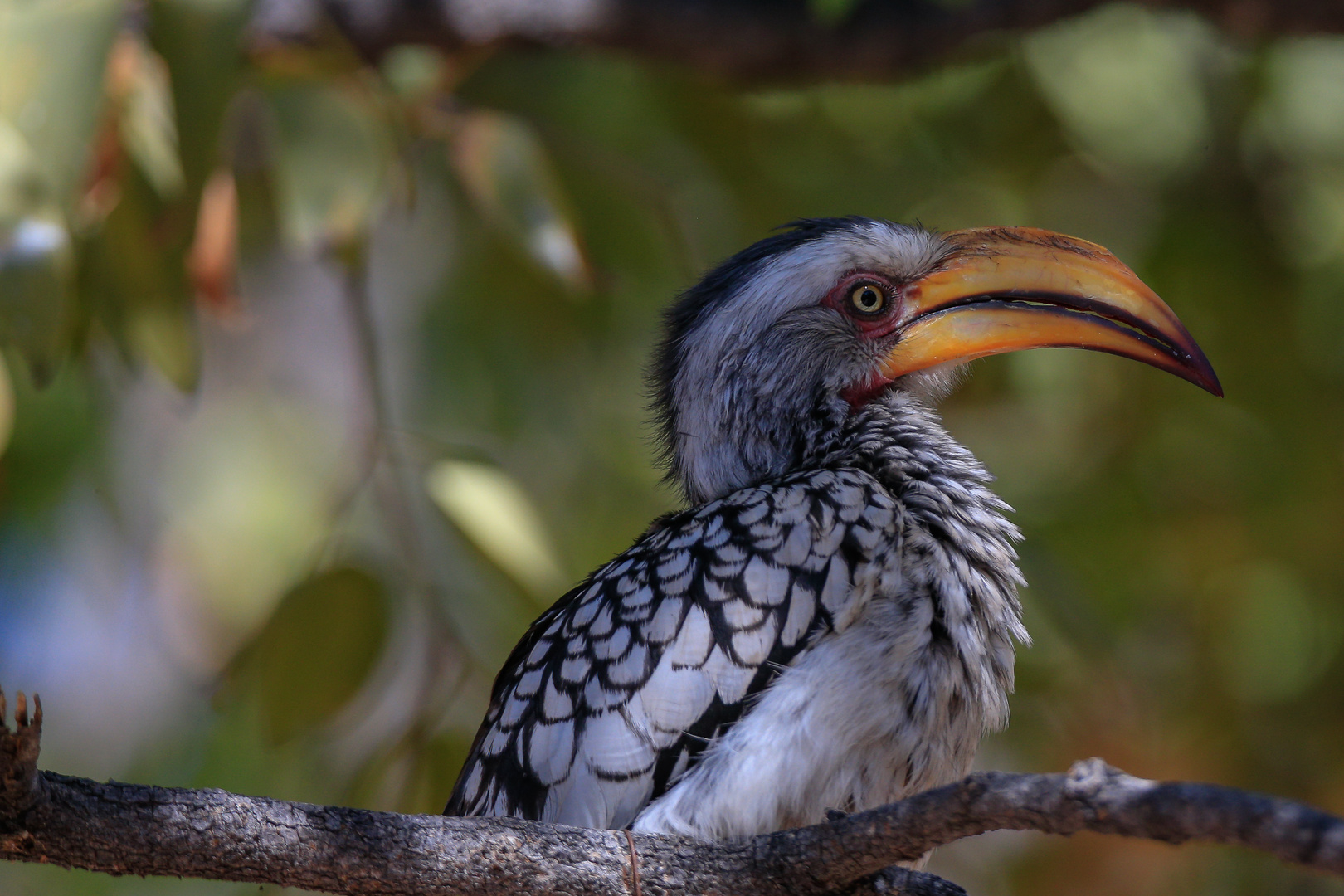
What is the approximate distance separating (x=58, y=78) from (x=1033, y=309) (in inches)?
82.9

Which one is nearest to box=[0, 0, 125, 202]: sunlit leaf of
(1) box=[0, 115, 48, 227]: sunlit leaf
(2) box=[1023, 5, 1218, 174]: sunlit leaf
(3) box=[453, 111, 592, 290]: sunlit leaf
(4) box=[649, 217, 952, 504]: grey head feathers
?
(1) box=[0, 115, 48, 227]: sunlit leaf

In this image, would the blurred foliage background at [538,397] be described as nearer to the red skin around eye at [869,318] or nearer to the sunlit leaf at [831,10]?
the sunlit leaf at [831,10]

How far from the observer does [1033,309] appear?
2.86 m

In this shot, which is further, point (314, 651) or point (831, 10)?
point (831, 10)

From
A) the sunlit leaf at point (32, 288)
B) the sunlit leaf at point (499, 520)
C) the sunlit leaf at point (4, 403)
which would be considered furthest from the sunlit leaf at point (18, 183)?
the sunlit leaf at point (499, 520)

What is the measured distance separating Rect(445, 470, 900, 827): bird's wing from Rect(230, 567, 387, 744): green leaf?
0.40 metres

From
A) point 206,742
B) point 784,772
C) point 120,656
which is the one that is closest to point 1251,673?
point 784,772

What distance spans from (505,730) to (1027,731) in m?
2.35

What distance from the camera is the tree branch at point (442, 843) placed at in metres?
1.49

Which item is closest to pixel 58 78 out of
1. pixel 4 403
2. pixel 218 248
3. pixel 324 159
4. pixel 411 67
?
pixel 324 159

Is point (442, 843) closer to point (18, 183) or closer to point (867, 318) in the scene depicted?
point (18, 183)

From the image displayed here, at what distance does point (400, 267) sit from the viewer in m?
5.27

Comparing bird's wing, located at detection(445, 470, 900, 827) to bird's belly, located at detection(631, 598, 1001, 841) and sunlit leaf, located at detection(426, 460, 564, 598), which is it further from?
sunlit leaf, located at detection(426, 460, 564, 598)

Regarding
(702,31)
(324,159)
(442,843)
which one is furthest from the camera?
(702,31)
